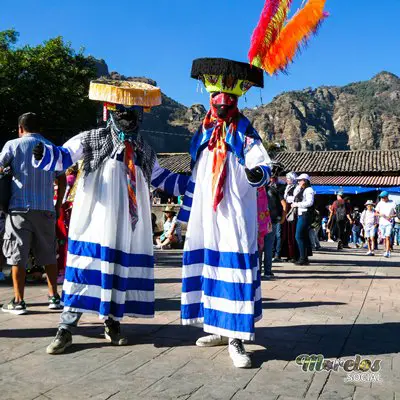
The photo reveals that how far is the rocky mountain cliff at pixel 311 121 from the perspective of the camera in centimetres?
10450

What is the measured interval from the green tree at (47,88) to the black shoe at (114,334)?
21.3 m

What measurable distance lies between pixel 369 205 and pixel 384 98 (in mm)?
140947

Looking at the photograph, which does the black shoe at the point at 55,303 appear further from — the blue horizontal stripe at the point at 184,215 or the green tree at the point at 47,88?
the green tree at the point at 47,88

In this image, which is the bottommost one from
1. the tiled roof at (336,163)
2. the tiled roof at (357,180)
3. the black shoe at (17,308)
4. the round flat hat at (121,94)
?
the black shoe at (17,308)

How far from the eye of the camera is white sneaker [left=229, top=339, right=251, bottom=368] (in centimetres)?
321

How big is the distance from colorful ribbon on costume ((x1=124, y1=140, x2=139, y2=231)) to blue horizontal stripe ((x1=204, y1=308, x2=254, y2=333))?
2.87 ft

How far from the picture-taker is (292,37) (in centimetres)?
409

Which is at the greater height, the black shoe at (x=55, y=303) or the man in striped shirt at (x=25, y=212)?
the man in striped shirt at (x=25, y=212)

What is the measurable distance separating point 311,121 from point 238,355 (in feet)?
419

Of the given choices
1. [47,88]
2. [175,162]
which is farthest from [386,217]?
[175,162]

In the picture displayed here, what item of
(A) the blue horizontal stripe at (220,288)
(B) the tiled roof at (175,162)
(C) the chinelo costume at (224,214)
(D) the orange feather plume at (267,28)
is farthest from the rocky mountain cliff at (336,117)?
(A) the blue horizontal stripe at (220,288)

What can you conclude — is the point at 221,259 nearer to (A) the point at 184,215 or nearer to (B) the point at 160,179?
(A) the point at 184,215

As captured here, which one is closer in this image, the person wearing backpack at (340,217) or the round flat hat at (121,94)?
the round flat hat at (121,94)

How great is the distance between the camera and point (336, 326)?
14.6 feet
